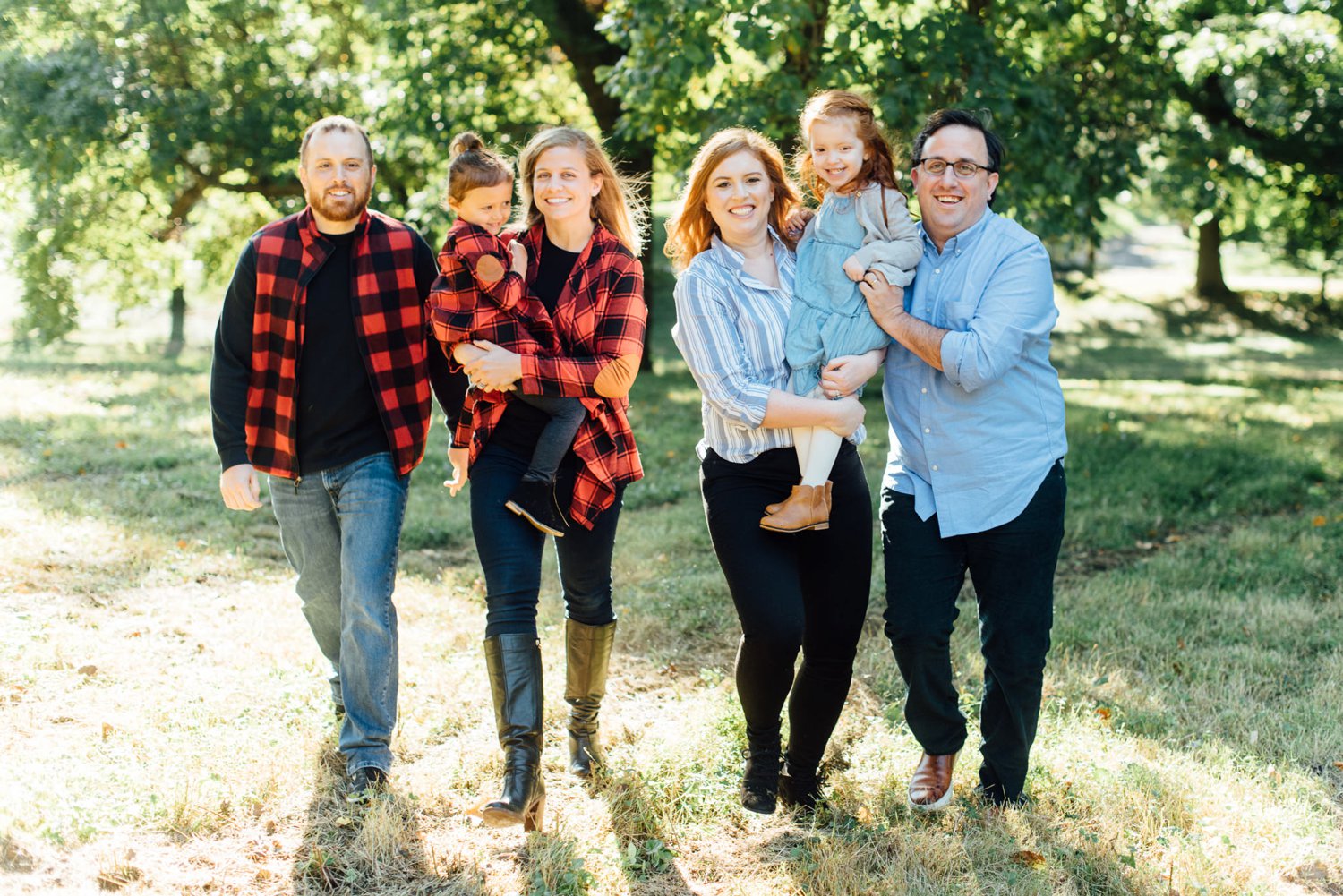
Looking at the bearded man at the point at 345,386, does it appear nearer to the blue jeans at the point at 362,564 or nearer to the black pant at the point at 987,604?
the blue jeans at the point at 362,564

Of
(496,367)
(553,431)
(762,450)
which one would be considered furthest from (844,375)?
(496,367)

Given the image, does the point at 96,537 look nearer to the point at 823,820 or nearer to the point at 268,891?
the point at 268,891

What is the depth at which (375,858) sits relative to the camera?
11.3 ft

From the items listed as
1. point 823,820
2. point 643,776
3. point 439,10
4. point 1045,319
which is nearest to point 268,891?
point 643,776

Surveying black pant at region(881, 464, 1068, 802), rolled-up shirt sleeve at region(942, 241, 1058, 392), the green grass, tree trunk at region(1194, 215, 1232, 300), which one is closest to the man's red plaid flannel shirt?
Result: the green grass

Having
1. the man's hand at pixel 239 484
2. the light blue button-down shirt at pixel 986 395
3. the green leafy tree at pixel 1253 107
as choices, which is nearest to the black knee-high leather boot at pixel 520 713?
the man's hand at pixel 239 484

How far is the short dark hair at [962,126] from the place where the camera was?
3508 millimetres

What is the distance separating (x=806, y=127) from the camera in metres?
3.63

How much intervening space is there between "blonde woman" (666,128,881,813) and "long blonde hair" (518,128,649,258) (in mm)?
317

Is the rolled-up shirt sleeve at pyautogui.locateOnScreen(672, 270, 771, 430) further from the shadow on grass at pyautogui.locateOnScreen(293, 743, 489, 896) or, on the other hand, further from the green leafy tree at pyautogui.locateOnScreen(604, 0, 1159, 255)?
the green leafy tree at pyautogui.locateOnScreen(604, 0, 1159, 255)

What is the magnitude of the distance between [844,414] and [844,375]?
0.13m

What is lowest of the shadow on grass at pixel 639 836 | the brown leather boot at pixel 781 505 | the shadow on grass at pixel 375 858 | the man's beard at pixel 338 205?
the shadow on grass at pixel 639 836

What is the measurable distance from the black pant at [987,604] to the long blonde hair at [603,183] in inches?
51.3

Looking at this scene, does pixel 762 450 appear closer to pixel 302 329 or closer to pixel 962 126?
pixel 962 126
